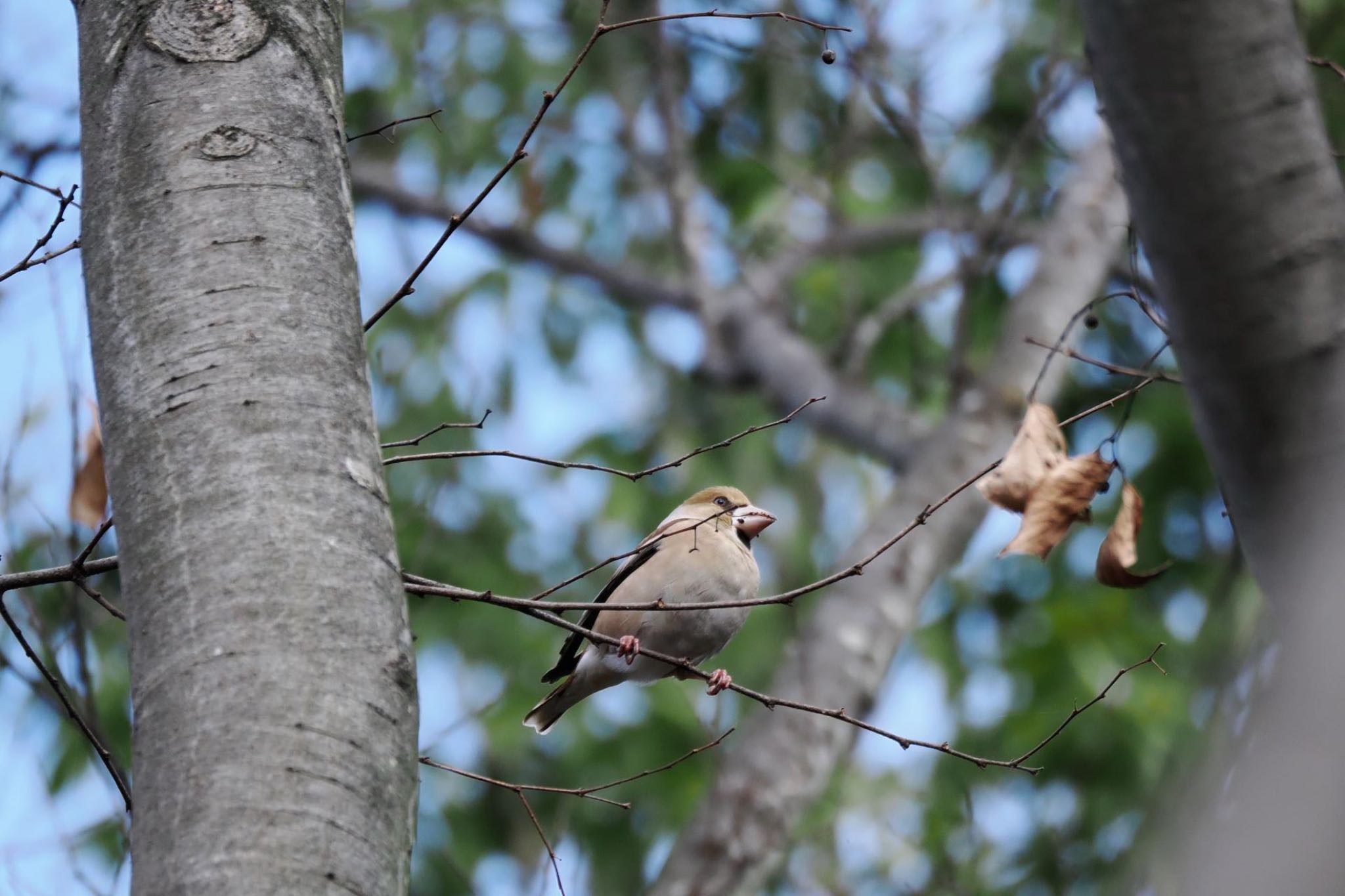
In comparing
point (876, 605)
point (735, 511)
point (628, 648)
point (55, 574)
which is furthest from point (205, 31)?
point (876, 605)

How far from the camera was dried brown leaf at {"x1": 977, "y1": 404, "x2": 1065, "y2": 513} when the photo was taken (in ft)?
11.6

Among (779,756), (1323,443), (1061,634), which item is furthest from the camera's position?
(1061,634)

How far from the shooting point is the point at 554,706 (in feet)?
17.7

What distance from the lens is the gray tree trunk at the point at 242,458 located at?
5.63ft

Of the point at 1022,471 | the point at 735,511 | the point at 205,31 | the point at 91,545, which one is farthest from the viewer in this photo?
the point at 735,511

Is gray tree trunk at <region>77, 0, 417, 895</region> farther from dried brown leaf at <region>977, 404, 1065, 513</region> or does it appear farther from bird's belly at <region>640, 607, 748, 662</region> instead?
bird's belly at <region>640, 607, 748, 662</region>

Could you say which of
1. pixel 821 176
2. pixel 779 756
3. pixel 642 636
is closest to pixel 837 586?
pixel 779 756

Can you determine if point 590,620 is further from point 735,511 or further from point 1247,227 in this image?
point 1247,227

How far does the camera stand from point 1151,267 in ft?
6.88

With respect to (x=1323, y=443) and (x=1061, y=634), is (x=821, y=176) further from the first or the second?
(x=1323, y=443)

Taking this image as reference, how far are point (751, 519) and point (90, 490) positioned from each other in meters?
2.64

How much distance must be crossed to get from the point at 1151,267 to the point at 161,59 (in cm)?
167

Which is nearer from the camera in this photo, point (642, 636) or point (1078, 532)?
point (642, 636)

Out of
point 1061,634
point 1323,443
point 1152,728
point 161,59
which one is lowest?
point 1323,443
